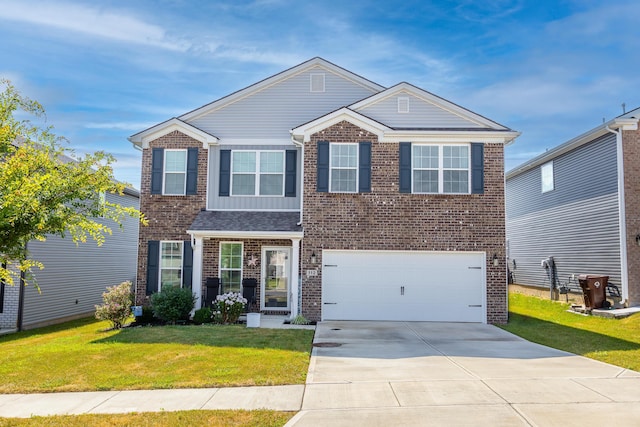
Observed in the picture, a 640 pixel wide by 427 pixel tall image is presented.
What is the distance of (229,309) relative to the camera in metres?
14.6

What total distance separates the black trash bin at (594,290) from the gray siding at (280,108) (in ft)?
30.7

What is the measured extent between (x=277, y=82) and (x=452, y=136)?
619 cm

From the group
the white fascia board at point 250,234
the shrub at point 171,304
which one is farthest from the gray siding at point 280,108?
the shrub at point 171,304

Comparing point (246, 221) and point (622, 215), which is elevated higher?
point (622, 215)

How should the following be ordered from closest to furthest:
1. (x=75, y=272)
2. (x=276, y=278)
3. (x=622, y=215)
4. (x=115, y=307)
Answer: (x=115, y=307)
(x=276, y=278)
(x=622, y=215)
(x=75, y=272)

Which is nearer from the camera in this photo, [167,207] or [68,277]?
[167,207]

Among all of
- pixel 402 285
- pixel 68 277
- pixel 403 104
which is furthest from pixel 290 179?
pixel 68 277

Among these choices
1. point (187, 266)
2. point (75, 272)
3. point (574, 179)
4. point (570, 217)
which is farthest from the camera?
point (570, 217)

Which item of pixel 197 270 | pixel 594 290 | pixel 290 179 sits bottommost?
pixel 594 290

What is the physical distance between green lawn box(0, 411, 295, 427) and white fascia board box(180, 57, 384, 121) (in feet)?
40.3

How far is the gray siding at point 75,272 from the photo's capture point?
56.4 ft

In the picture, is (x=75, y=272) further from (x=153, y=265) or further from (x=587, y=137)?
(x=587, y=137)

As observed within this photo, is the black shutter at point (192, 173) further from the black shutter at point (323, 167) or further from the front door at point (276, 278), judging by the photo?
the black shutter at point (323, 167)

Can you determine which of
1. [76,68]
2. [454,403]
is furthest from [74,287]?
[454,403]
